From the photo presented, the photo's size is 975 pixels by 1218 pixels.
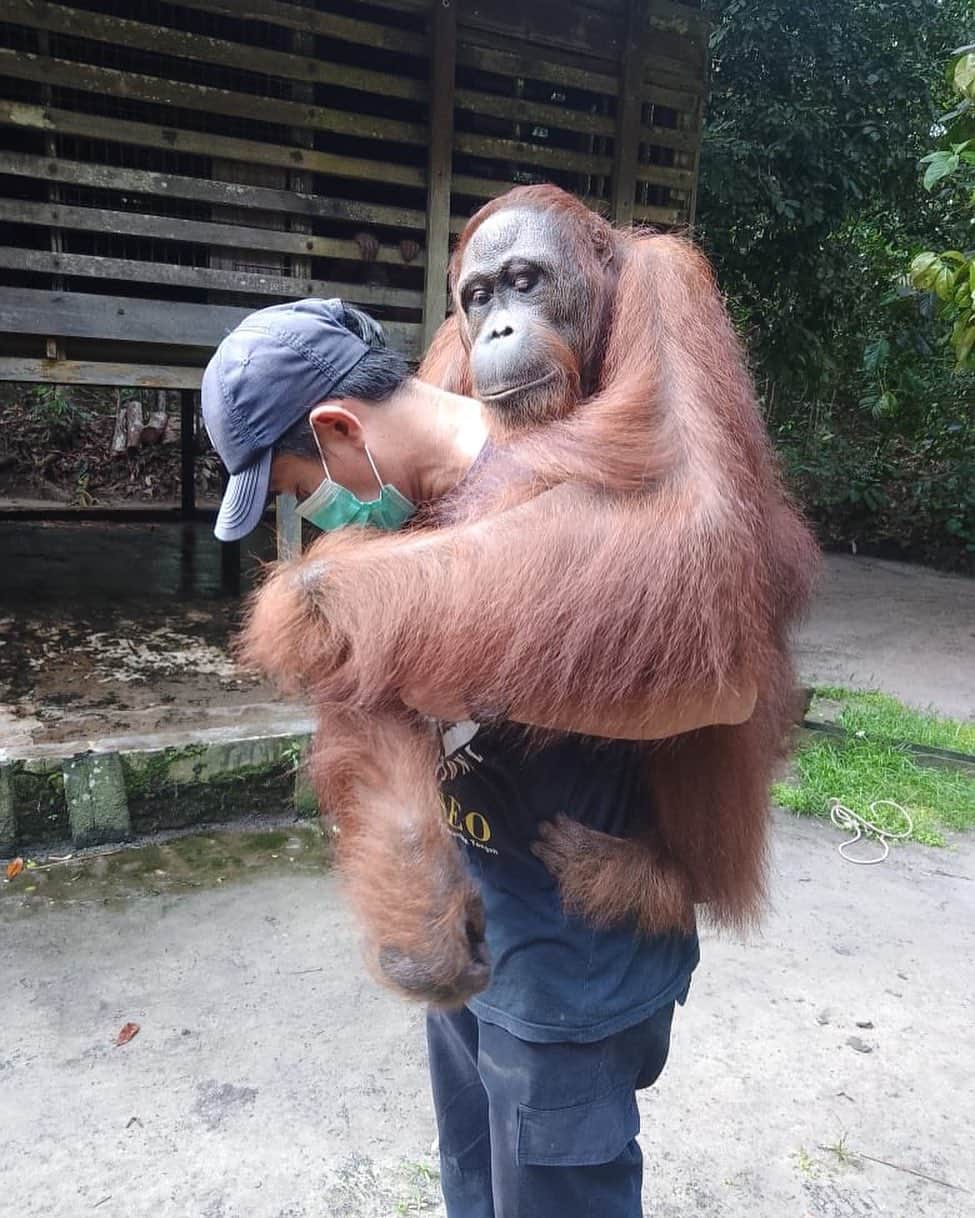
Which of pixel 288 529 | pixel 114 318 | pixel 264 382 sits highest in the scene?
pixel 114 318

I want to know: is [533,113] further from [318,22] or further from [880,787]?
[880,787]

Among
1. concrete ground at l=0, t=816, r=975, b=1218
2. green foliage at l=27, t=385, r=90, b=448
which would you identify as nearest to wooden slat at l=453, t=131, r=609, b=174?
concrete ground at l=0, t=816, r=975, b=1218

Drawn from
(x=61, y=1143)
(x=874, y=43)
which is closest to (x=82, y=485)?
(x=874, y=43)

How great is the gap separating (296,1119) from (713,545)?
1.93m

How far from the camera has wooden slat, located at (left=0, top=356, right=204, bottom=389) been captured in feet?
13.6

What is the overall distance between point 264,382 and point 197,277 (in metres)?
3.58

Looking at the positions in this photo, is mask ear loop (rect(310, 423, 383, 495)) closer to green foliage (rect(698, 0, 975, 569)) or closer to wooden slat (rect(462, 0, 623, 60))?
wooden slat (rect(462, 0, 623, 60))

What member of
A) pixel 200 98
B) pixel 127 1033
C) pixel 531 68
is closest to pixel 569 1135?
pixel 127 1033

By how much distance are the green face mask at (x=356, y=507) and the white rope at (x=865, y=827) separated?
3.04 m

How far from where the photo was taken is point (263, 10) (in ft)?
14.1

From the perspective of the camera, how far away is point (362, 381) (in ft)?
4.21

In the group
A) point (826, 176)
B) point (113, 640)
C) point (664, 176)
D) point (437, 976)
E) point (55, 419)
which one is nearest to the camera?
point (437, 976)

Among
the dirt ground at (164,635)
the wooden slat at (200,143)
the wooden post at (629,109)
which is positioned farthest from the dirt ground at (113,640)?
the wooden post at (629,109)

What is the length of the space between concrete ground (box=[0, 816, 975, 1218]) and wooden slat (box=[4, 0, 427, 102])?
11.1 ft
